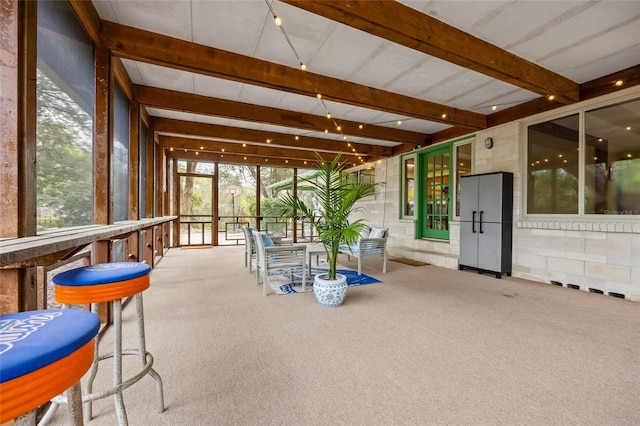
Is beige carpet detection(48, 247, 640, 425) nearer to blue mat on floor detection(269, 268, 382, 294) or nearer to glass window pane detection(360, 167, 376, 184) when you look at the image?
blue mat on floor detection(269, 268, 382, 294)

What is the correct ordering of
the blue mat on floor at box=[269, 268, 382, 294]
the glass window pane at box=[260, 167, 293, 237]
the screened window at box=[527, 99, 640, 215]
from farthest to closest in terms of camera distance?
the glass window pane at box=[260, 167, 293, 237] < the blue mat on floor at box=[269, 268, 382, 294] < the screened window at box=[527, 99, 640, 215]

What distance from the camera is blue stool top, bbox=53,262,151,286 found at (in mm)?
1265

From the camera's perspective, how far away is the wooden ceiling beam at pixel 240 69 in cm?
265

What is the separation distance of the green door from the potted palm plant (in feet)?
11.5

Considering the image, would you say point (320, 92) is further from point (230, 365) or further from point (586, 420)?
point (586, 420)

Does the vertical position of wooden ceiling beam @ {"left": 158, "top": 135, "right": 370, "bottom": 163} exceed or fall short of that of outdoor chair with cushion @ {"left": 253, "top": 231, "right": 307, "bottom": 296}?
it exceeds it

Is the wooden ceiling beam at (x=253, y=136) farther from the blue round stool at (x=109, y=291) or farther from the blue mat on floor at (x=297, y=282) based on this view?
the blue round stool at (x=109, y=291)

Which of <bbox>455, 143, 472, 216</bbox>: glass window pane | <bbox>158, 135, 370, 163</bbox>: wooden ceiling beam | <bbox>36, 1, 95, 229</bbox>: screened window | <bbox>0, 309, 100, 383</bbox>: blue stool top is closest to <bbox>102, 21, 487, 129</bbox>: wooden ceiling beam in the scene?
<bbox>36, 1, 95, 229</bbox>: screened window

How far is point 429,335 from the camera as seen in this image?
240 centimetres

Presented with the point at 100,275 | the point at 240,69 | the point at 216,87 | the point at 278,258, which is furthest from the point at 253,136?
the point at 100,275

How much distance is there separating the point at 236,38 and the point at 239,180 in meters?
6.62

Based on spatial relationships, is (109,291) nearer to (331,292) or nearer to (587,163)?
(331,292)

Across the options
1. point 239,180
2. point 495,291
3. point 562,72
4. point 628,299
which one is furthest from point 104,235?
point 239,180

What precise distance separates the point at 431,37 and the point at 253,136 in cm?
438
